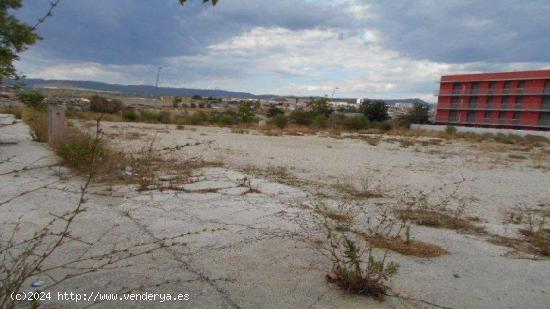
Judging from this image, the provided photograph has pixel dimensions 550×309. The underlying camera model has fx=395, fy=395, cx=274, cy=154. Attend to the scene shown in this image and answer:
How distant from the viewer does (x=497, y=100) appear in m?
59.0

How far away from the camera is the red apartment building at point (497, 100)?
54.1 meters

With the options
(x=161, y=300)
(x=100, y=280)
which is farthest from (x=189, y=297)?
(x=100, y=280)

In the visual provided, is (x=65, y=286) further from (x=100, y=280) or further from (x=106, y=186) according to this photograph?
(x=106, y=186)

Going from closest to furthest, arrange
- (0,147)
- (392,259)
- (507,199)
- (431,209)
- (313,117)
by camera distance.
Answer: (392,259) → (431,209) → (507,199) → (0,147) → (313,117)

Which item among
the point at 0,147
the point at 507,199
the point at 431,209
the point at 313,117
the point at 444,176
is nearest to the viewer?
the point at 431,209

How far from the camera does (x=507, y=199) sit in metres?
7.17

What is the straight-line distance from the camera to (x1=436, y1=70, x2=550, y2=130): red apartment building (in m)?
54.1

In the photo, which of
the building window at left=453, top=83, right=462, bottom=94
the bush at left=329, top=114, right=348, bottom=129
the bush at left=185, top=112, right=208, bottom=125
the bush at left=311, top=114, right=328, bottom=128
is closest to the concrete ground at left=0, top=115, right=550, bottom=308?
the bush at left=185, top=112, right=208, bottom=125

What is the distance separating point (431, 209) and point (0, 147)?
9.35 meters

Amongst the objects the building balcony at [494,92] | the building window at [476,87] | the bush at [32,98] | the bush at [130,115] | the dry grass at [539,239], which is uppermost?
the building window at [476,87]

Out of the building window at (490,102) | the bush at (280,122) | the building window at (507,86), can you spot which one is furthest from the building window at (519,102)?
the bush at (280,122)

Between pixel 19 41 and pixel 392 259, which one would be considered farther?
pixel 19 41

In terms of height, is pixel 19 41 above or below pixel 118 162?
above

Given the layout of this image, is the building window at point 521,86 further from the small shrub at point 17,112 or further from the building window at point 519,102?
the small shrub at point 17,112
